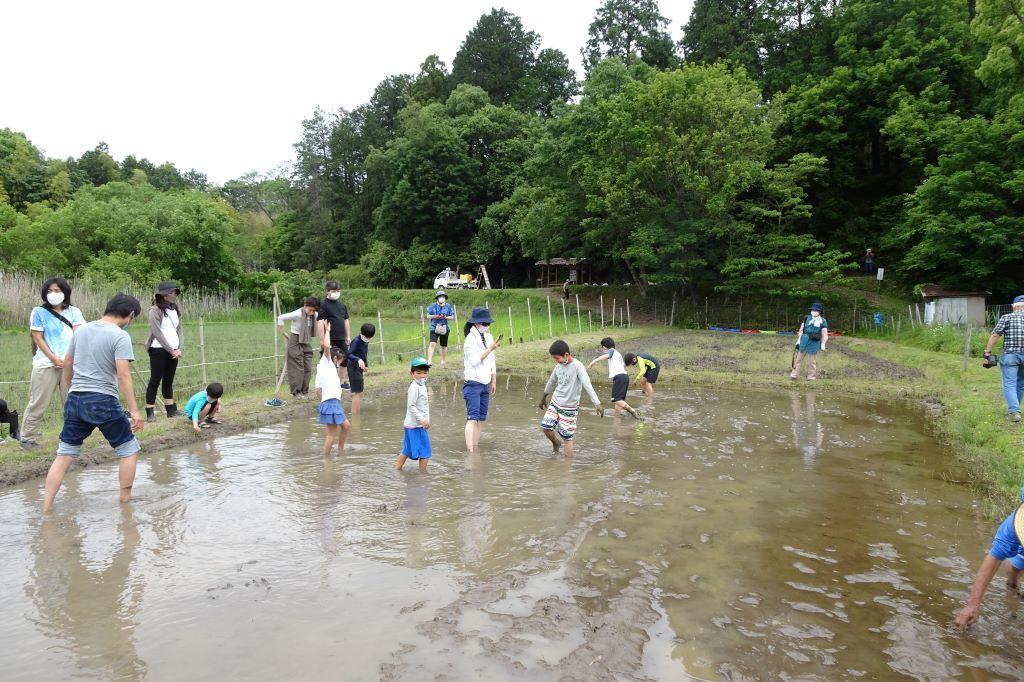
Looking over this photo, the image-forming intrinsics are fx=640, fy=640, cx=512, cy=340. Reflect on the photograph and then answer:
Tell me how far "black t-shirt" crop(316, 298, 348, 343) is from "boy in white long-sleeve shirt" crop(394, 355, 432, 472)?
3869 millimetres

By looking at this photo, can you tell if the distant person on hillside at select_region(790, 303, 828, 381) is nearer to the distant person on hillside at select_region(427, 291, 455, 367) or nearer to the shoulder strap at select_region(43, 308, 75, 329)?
the distant person on hillside at select_region(427, 291, 455, 367)

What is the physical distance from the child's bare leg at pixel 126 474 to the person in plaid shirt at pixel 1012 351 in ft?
33.4

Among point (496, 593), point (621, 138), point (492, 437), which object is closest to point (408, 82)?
point (621, 138)

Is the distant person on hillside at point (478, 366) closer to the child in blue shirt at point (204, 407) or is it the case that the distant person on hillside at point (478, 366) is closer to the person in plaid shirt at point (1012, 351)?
the child in blue shirt at point (204, 407)

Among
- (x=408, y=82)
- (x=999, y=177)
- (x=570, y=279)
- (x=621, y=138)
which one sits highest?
(x=408, y=82)

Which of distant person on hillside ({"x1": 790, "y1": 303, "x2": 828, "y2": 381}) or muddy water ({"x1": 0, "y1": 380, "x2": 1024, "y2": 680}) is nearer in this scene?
muddy water ({"x1": 0, "y1": 380, "x2": 1024, "y2": 680})

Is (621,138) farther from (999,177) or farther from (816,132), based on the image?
(999,177)

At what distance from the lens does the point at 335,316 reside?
10539mm

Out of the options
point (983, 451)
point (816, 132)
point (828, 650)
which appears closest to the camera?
point (828, 650)

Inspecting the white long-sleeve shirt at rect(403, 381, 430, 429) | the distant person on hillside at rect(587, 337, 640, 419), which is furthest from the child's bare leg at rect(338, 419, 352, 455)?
the distant person on hillside at rect(587, 337, 640, 419)

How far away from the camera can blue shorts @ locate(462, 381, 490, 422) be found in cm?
789

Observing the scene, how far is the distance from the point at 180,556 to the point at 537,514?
9.67 ft

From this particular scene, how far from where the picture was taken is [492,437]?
9.15 meters

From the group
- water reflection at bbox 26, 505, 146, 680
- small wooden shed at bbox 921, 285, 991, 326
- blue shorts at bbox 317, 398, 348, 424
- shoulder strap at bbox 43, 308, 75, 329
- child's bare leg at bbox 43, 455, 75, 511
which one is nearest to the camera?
water reflection at bbox 26, 505, 146, 680
